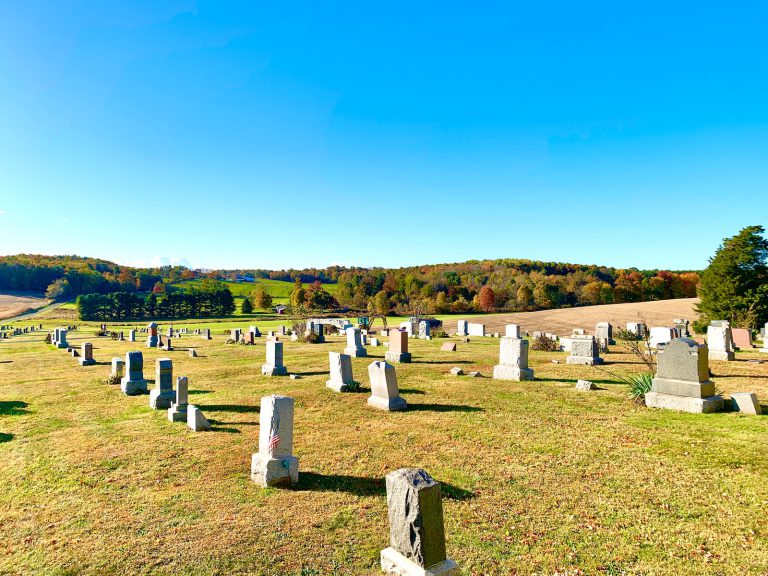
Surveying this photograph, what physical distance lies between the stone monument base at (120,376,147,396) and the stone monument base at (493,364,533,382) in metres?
12.5

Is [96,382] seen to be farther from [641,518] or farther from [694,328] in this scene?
[694,328]

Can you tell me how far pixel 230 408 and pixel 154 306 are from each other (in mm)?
77641

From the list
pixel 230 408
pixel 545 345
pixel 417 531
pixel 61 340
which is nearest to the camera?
pixel 417 531

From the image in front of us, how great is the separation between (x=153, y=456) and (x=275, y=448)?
3167mm

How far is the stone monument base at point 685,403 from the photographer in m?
9.92

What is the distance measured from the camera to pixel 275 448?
7219mm

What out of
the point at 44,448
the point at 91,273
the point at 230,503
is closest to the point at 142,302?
the point at 91,273

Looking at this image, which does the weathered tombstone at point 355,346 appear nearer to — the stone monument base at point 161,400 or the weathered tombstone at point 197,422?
the stone monument base at point 161,400

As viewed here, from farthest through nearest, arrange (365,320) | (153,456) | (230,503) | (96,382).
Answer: (365,320), (96,382), (153,456), (230,503)

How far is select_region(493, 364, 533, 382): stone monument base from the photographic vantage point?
14.6 metres

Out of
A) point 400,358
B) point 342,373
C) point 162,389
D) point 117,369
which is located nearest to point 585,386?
point 342,373

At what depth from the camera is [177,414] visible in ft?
36.6

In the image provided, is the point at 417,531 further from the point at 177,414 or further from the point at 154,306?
the point at 154,306

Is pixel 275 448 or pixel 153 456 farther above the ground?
pixel 275 448
